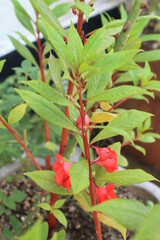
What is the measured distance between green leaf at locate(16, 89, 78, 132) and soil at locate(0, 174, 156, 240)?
416 mm

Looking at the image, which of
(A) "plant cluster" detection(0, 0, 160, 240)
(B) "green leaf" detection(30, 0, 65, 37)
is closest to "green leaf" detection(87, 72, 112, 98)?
(A) "plant cluster" detection(0, 0, 160, 240)

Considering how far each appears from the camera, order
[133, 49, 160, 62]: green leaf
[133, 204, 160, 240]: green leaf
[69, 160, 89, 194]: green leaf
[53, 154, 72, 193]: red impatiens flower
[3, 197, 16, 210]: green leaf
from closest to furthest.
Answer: [133, 204, 160, 240]: green leaf < [69, 160, 89, 194]: green leaf < [53, 154, 72, 193]: red impatiens flower < [133, 49, 160, 62]: green leaf < [3, 197, 16, 210]: green leaf

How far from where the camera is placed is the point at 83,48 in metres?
0.41

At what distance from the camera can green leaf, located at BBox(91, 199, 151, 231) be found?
0.30 m

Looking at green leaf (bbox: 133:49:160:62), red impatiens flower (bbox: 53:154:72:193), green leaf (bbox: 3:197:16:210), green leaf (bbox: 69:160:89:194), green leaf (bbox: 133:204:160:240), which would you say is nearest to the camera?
green leaf (bbox: 133:204:160:240)

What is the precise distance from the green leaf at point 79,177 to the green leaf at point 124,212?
0.23 ft

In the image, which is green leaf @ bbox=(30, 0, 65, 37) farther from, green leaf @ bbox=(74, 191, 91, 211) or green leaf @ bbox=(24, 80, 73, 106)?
green leaf @ bbox=(74, 191, 91, 211)

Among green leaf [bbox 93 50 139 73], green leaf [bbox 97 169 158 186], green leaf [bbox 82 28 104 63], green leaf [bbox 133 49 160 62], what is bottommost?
green leaf [bbox 133 49 160 62]

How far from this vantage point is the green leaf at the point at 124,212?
297 mm

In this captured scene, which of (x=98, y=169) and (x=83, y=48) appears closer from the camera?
(x=83, y=48)

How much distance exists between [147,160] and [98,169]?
95cm

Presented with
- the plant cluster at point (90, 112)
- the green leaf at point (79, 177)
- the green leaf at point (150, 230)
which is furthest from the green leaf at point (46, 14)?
the green leaf at point (150, 230)

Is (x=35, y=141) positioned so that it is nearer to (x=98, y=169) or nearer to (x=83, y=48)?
(x=98, y=169)

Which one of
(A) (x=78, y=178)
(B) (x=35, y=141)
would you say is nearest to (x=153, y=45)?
(B) (x=35, y=141)
